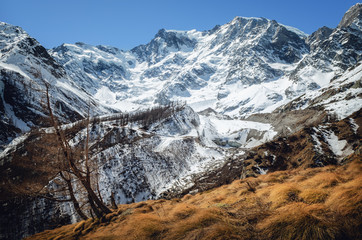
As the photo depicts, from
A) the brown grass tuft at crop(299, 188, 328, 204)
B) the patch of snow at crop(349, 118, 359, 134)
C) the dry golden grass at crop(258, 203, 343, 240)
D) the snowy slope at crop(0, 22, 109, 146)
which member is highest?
the snowy slope at crop(0, 22, 109, 146)

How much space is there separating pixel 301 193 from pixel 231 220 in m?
3.08

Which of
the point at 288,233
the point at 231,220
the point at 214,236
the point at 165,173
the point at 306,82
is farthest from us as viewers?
the point at 306,82

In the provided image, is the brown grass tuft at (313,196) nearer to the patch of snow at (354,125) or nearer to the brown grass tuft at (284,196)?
the brown grass tuft at (284,196)

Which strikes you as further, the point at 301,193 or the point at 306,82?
the point at 306,82

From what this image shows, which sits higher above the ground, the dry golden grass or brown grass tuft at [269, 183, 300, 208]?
the dry golden grass

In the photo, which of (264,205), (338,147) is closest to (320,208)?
(264,205)

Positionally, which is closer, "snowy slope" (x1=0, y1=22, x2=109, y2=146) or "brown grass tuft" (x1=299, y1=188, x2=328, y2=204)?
"brown grass tuft" (x1=299, y1=188, x2=328, y2=204)

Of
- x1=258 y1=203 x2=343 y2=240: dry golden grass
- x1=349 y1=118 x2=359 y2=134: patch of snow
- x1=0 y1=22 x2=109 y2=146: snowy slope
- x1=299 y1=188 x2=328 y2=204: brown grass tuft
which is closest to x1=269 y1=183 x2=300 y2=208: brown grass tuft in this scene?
x1=299 y1=188 x2=328 y2=204: brown grass tuft

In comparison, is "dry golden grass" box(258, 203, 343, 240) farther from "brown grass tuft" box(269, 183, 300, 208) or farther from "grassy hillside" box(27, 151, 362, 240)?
"brown grass tuft" box(269, 183, 300, 208)

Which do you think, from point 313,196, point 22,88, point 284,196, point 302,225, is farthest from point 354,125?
point 22,88

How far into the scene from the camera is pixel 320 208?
437 cm

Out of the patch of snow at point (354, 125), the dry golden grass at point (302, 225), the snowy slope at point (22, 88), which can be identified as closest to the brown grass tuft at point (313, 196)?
the dry golden grass at point (302, 225)

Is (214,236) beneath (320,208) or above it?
above

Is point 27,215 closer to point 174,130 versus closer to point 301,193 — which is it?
point 301,193
